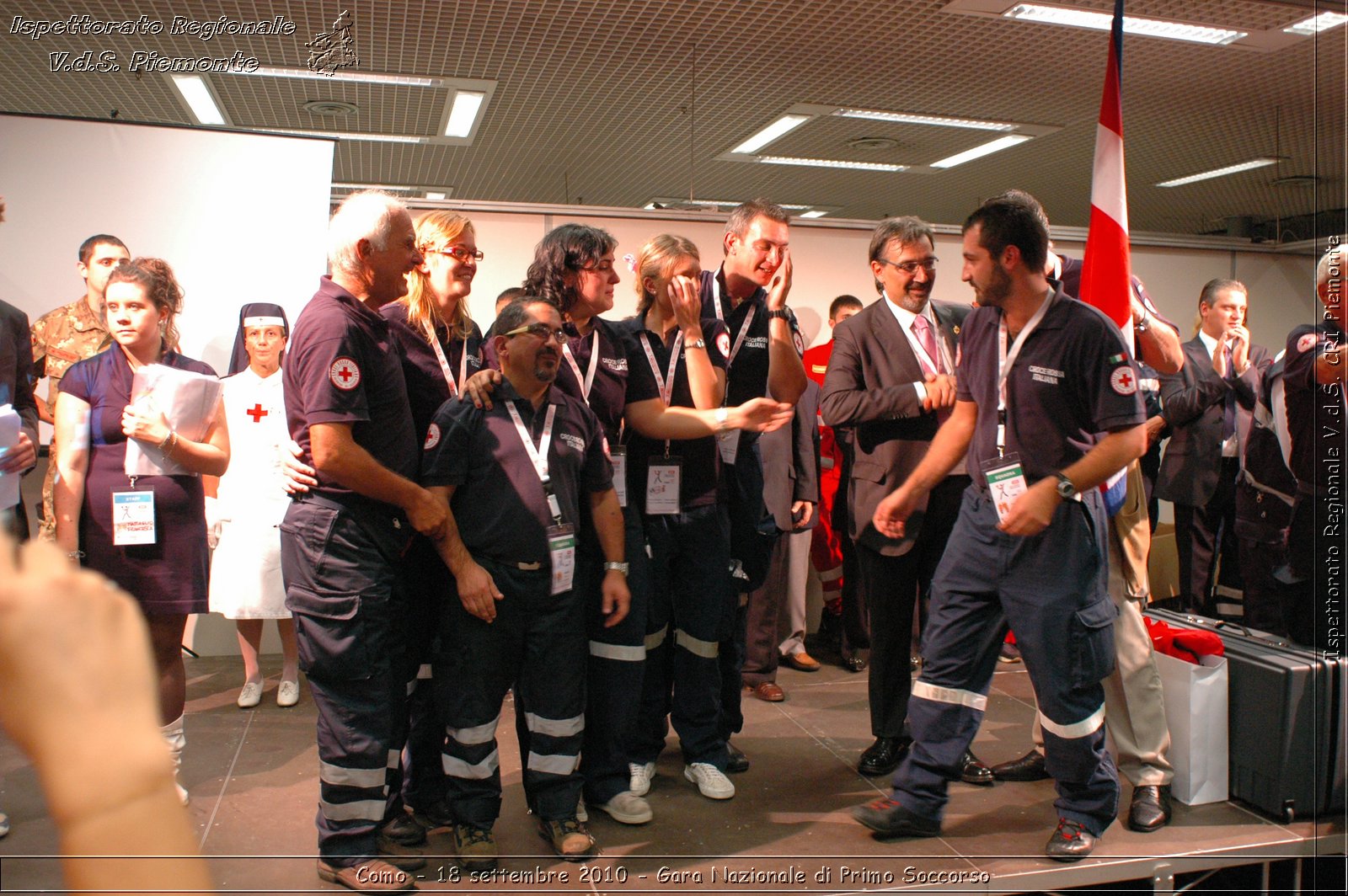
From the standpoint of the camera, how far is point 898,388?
2.36 meters

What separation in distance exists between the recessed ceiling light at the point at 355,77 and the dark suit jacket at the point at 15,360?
0.92 m

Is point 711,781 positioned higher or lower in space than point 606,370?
lower

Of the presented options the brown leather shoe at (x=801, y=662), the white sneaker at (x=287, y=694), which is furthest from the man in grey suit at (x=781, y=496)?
the white sneaker at (x=287, y=694)

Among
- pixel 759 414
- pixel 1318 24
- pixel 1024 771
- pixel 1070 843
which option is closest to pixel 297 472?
pixel 759 414

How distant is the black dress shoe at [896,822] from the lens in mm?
2168

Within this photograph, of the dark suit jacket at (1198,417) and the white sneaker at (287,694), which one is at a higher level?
the dark suit jacket at (1198,417)

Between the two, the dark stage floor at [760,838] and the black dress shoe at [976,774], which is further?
the black dress shoe at [976,774]

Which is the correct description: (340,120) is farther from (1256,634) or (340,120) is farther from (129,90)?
→ (1256,634)

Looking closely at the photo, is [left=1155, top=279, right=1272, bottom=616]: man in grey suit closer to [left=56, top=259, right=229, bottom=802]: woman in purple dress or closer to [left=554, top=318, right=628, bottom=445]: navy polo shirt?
[left=554, top=318, right=628, bottom=445]: navy polo shirt

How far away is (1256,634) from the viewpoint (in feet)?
8.50

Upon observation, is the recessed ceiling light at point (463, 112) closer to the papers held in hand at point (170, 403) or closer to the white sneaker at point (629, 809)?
the papers held in hand at point (170, 403)

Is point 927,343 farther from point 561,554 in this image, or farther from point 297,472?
point 297,472

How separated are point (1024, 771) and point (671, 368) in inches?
58.1

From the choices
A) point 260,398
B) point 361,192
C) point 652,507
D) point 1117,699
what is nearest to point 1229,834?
point 1117,699
